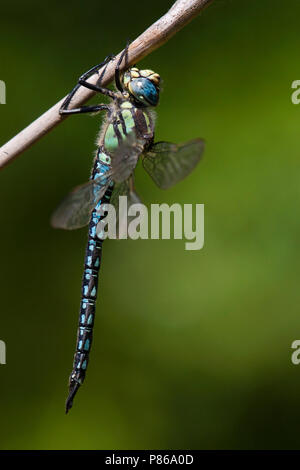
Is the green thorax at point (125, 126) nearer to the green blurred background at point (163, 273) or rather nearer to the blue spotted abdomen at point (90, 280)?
the blue spotted abdomen at point (90, 280)

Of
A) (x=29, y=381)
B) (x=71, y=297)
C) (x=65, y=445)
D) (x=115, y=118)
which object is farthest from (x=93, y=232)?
(x=65, y=445)

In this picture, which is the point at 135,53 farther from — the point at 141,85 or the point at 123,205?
the point at 123,205

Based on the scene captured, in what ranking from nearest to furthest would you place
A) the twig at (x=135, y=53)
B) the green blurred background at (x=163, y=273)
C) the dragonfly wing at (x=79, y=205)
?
the twig at (x=135, y=53) → the dragonfly wing at (x=79, y=205) → the green blurred background at (x=163, y=273)

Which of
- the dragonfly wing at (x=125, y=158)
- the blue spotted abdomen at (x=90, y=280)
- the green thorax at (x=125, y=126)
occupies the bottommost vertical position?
the blue spotted abdomen at (x=90, y=280)

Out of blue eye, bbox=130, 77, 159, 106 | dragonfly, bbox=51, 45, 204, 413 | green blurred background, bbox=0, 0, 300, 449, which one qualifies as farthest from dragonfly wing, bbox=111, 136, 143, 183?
green blurred background, bbox=0, 0, 300, 449

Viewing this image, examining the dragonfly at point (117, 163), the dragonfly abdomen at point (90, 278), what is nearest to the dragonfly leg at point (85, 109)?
the dragonfly at point (117, 163)

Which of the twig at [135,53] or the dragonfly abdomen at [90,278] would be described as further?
the dragonfly abdomen at [90,278]

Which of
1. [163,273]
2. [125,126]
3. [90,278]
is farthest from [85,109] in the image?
[163,273]
